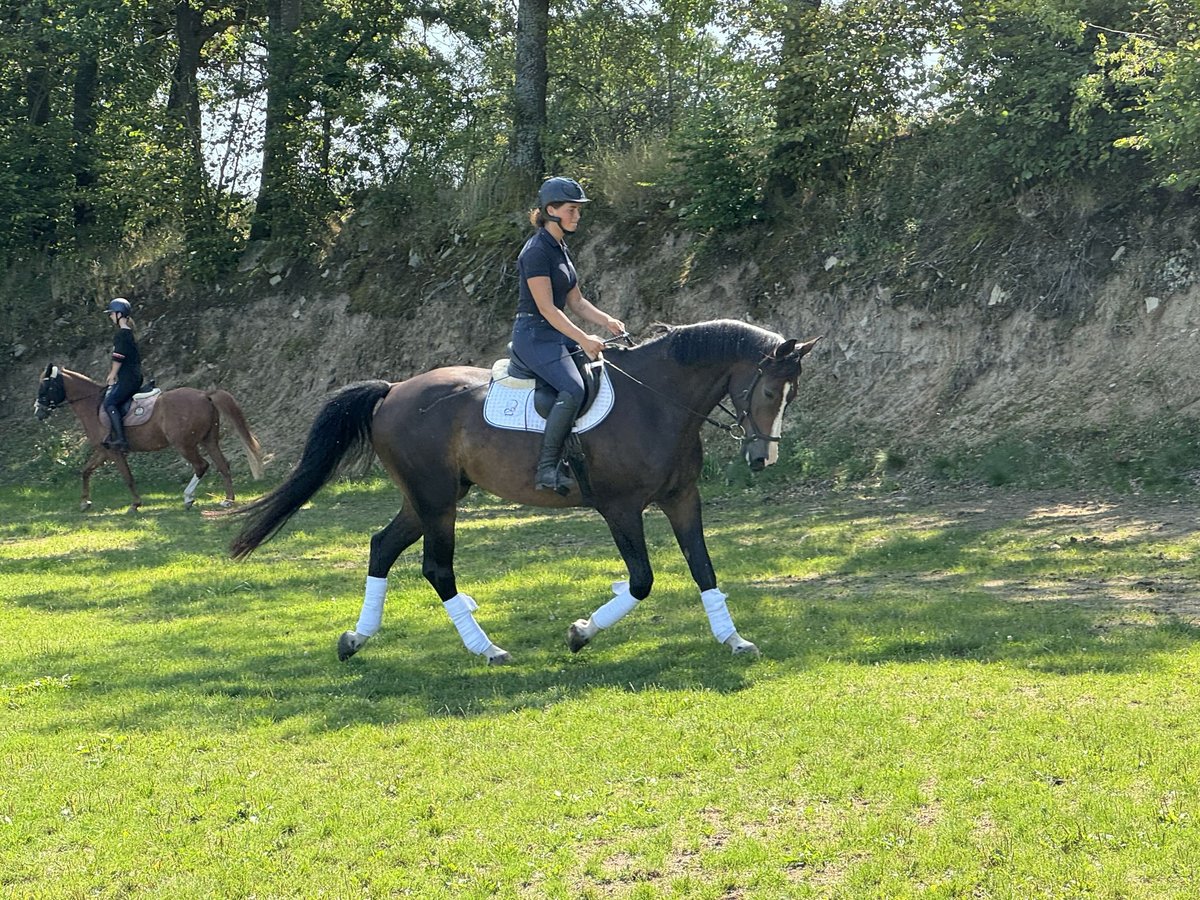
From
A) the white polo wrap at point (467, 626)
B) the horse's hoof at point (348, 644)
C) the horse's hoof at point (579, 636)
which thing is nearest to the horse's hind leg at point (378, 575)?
the horse's hoof at point (348, 644)

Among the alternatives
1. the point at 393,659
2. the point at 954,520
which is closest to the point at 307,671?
the point at 393,659

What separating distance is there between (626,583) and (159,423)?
1525 cm

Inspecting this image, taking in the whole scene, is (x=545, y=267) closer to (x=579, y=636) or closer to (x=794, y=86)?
(x=579, y=636)

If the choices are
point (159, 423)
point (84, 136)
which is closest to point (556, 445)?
point (159, 423)

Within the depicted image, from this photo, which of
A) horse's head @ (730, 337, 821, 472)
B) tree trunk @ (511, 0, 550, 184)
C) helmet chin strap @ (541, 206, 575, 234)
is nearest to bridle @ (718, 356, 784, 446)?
horse's head @ (730, 337, 821, 472)

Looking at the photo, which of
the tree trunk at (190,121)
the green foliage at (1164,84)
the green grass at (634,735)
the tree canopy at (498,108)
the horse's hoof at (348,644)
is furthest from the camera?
the tree trunk at (190,121)

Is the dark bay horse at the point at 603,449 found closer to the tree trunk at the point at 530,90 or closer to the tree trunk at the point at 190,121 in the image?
the tree trunk at the point at 530,90

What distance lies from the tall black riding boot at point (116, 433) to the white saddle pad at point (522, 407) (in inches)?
573

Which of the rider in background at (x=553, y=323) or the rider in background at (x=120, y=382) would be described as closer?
the rider in background at (x=553, y=323)

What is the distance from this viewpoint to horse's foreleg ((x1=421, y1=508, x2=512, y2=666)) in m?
9.98

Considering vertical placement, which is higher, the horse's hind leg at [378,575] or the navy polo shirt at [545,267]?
the navy polo shirt at [545,267]

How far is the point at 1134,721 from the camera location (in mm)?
7160

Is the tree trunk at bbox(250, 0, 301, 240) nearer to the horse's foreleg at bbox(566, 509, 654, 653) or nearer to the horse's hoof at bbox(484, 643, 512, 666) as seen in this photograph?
the horse's hoof at bbox(484, 643, 512, 666)

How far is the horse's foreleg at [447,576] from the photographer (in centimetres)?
998
